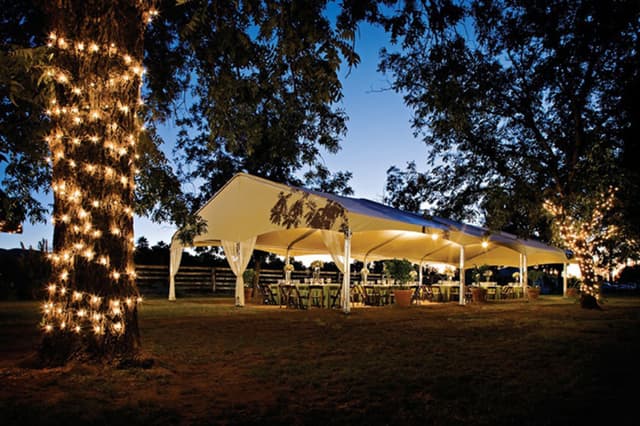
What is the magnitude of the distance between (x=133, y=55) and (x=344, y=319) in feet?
19.8

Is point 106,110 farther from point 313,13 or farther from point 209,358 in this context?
point 209,358

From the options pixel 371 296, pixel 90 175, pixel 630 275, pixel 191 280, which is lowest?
pixel 630 275

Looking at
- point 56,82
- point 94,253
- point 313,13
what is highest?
point 313,13

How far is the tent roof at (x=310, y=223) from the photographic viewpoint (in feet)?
33.1

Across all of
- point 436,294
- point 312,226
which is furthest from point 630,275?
point 312,226

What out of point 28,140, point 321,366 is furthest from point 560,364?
point 28,140

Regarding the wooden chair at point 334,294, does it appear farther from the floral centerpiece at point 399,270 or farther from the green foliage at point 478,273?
the green foliage at point 478,273

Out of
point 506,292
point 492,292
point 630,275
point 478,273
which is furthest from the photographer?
point 630,275

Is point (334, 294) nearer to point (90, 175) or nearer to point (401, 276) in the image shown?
point (401, 276)

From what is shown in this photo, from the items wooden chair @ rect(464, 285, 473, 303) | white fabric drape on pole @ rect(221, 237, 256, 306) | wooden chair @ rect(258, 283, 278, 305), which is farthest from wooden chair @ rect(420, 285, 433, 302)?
white fabric drape on pole @ rect(221, 237, 256, 306)

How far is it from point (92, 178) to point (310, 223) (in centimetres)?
624

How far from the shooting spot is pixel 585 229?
12172mm

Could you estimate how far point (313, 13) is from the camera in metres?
4.30

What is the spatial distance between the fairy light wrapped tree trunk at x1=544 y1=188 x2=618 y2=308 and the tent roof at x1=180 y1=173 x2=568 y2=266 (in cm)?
203
